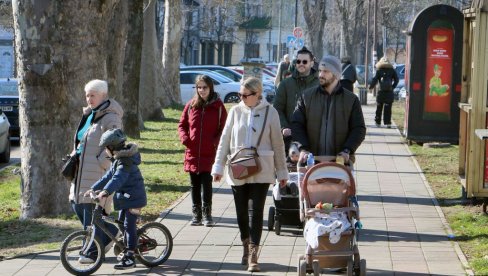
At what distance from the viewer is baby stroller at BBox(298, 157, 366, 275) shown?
8148 mm

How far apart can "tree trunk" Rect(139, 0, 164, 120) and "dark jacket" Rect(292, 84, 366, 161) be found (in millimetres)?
21709

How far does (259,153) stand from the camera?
29.8 ft

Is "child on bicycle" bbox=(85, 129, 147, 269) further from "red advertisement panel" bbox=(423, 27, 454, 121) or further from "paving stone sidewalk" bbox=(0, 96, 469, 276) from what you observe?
"red advertisement panel" bbox=(423, 27, 454, 121)

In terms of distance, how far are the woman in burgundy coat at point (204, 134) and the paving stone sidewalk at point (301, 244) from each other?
0.34m

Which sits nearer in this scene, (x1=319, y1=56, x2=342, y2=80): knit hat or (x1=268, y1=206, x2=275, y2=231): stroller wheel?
(x1=319, y1=56, x2=342, y2=80): knit hat

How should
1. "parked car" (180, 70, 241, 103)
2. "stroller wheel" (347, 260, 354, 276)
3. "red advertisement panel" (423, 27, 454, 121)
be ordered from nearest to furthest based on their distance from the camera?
"stroller wheel" (347, 260, 354, 276) < "red advertisement panel" (423, 27, 454, 121) < "parked car" (180, 70, 241, 103)

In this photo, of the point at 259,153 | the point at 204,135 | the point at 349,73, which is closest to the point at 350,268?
the point at 259,153

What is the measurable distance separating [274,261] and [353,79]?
13599 mm

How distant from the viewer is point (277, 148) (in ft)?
30.1

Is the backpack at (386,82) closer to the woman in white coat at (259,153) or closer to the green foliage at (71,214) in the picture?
the green foliage at (71,214)

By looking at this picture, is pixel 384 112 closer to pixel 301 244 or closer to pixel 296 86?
pixel 296 86

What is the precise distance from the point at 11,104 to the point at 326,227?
57.1ft

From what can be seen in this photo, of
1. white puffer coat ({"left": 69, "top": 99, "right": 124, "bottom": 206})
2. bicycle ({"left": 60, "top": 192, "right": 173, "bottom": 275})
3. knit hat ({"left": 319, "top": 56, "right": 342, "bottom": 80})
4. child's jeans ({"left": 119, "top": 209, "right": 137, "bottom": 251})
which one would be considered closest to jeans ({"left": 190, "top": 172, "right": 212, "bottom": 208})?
bicycle ({"left": 60, "top": 192, "right": 173, "bottom": 275})

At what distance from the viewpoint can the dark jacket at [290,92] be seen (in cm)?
1121
